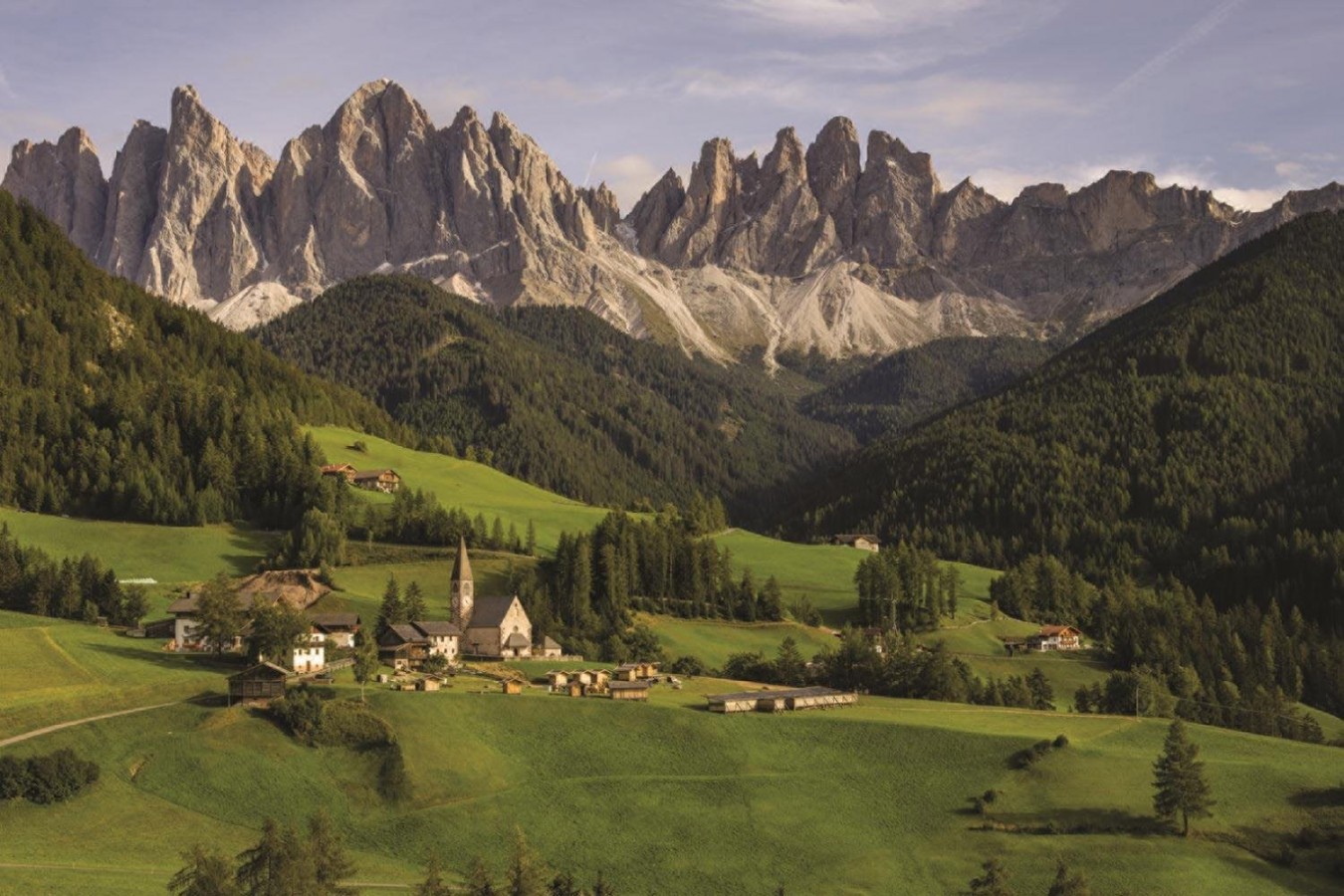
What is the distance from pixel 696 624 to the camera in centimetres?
18075

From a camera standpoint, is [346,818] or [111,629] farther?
[111,629]

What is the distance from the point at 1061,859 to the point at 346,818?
1849 inches

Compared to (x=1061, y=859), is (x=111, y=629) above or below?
above

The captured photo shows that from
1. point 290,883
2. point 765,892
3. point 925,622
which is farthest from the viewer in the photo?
point 925,622

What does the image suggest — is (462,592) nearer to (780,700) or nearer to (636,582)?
(636,582)

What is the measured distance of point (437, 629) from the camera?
486 ft

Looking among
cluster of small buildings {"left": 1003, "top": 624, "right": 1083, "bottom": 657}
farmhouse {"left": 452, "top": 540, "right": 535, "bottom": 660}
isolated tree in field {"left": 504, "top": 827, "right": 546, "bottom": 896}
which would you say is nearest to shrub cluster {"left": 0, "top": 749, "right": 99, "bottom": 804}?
isolated tree in field {"left": 504, "top": 827, "right": 546, "bottom": 896}

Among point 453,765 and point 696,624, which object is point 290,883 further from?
point 696,624

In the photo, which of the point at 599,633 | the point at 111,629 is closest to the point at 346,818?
the point at 111,629

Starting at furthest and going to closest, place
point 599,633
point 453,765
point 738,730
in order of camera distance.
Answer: point 599,633
point 738,730
point 453,765

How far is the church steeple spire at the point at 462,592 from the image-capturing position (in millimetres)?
156875

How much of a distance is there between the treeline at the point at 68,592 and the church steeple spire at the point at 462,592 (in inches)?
1219

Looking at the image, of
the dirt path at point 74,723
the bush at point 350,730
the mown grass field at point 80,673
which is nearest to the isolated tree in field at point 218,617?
the mown grass field at point 80,673

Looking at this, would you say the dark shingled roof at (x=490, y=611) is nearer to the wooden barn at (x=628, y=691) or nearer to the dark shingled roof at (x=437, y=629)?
the dark shingled roof at (x=437, y=629)
